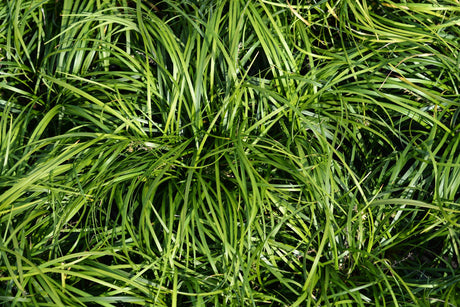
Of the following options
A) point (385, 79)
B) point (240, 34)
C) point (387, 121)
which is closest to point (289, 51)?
point (240, 34)

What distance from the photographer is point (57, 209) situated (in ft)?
6.71

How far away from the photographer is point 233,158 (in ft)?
6.95

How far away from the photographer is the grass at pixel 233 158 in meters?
1.92

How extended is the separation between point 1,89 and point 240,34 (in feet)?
4.22

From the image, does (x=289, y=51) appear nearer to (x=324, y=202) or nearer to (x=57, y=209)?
(x=324, y=202)

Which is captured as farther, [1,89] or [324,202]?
[1,89]

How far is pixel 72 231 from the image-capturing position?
2.02 meters

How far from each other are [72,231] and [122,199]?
25cm

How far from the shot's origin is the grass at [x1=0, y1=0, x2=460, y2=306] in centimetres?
192

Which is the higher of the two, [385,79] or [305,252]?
[385,79]

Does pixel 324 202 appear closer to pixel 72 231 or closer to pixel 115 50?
pixel 72 231

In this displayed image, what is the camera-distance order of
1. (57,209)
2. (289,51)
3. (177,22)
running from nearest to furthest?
(57,209)
(289,51)
(177,22)

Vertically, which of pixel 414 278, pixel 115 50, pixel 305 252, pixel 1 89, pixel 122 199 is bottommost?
pixel 414 278

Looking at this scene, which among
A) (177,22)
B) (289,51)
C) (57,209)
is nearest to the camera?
(57,209)
